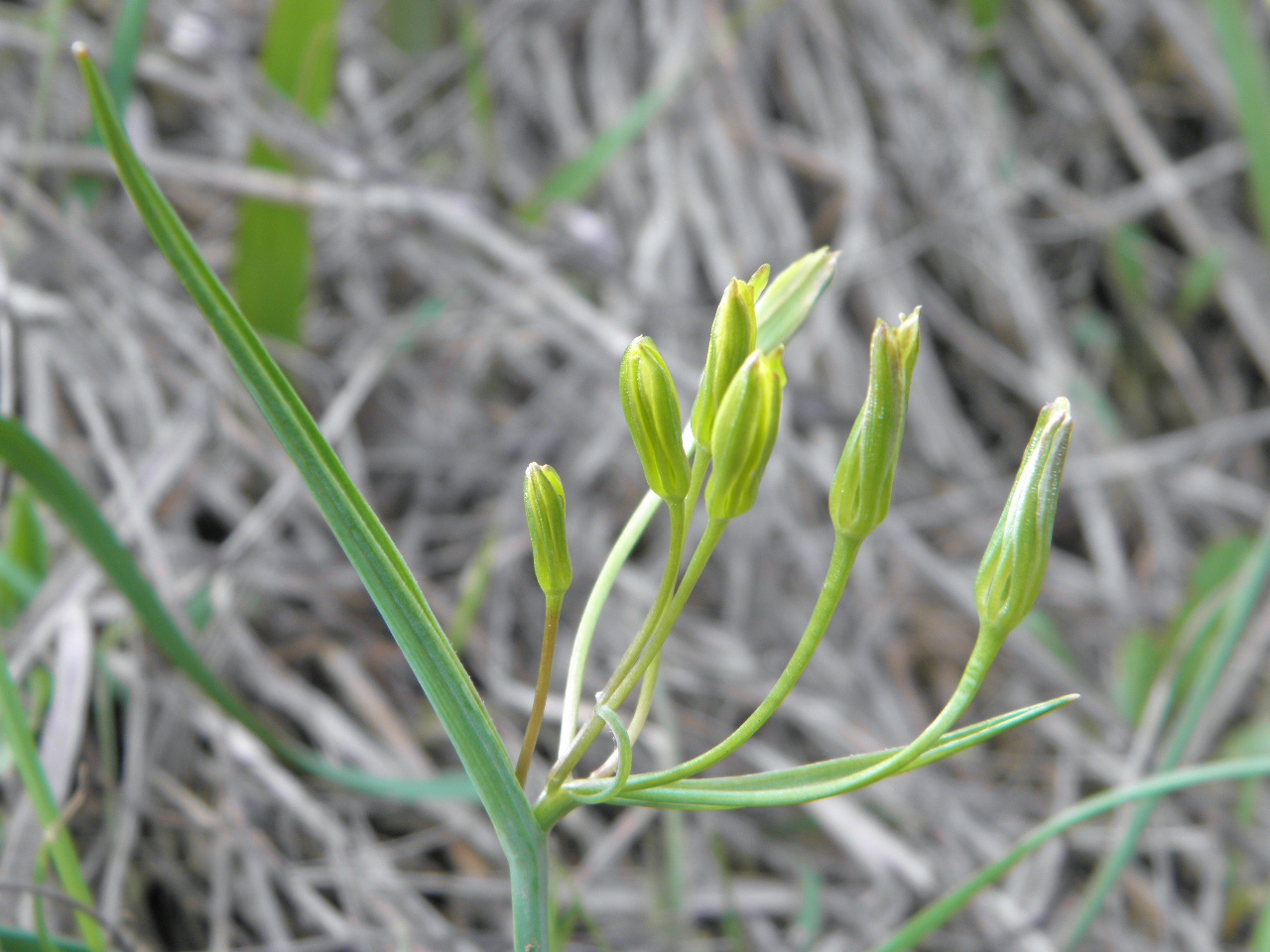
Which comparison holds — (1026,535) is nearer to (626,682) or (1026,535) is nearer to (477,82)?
(626,682)

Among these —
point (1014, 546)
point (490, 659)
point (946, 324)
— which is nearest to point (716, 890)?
point (490, 659)

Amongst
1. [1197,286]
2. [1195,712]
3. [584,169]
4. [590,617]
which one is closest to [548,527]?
[590,617]

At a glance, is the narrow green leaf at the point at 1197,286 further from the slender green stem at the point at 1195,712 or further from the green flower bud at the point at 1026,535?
the green flower bud at the point at 1026,535

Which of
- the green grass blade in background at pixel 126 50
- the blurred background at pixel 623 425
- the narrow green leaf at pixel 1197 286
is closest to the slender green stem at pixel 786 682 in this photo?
the blurred background at pixel 623 425

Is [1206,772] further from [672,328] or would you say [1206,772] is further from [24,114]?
[24,114]

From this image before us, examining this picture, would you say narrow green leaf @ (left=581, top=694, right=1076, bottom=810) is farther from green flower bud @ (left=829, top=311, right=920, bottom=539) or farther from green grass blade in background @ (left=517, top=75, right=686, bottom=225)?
green grass blade in background @ (left=517, top=75, right=686, bottom=225)
